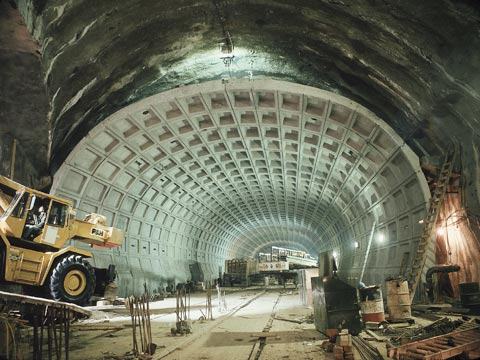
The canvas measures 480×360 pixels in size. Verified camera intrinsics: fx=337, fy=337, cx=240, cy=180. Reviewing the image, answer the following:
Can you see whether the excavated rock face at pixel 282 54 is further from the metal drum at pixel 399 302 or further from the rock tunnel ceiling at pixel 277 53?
the metal drum at pixel 399 302

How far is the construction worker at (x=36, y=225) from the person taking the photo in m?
8.48

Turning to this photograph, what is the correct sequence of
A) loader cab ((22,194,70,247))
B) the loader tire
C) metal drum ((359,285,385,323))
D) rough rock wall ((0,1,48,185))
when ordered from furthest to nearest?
1. the loader tire
2. loader cab ((22,194,70,247))
3. metal drum ((359,285,385,323))
4. rough rock wall ((0,1,48,185))

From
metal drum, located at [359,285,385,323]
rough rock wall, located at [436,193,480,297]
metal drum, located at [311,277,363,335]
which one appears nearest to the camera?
metal drum, located at [311,277,363,335]

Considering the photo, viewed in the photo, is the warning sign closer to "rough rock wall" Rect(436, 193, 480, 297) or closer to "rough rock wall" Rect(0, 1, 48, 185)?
"rough rock wall" Rect(436, 193, 480, 297)

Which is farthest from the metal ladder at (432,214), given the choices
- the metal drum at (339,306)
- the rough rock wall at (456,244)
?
the metal drum at (339,306)

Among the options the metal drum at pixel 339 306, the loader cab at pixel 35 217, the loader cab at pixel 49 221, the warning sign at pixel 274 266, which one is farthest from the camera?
the warning sign at pixel 274 266

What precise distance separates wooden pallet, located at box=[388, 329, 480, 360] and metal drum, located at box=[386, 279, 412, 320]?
2.78m

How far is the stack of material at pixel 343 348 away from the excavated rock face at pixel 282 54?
563 centimetres

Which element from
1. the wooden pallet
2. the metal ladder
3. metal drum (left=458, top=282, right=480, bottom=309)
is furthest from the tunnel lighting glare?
the wooden pallet

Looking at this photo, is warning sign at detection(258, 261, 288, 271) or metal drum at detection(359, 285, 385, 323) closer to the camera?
metal drum at detection(359, 285, 385, 323)

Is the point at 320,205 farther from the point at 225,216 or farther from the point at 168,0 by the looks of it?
the point at 168,0

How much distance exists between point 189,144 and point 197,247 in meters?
14.2

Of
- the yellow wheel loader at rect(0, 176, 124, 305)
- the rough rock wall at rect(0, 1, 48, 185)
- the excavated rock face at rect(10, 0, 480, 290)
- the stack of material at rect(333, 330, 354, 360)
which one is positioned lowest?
the stack of material at rect(333, 330, 354, 360)

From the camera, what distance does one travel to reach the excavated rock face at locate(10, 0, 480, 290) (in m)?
6.65
